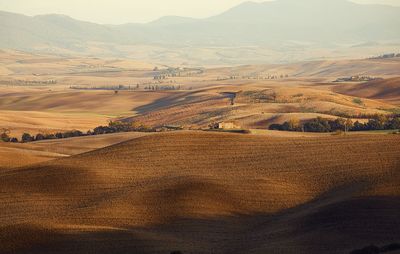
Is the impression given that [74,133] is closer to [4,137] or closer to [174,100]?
[4,137]

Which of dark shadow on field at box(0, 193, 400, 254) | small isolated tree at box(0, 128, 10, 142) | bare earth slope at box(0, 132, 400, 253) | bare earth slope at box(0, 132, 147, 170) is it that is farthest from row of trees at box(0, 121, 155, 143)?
dark shadow on field at box(0, 193, 400, 254)

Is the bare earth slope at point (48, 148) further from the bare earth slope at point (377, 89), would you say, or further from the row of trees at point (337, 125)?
the bare earth slope at point (377, 89)

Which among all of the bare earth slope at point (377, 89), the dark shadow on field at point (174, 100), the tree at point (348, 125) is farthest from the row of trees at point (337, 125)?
the dark shadow on field at point (174, 100)

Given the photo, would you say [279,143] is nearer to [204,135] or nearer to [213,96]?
[204,135]

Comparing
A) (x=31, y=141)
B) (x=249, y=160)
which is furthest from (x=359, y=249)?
(x=31, y=141)

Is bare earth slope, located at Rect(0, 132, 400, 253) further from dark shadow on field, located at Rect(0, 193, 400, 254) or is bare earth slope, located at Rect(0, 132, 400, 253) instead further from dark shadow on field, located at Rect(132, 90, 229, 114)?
dark shadow on field, located at Rect(132, 90, 229, 114)
